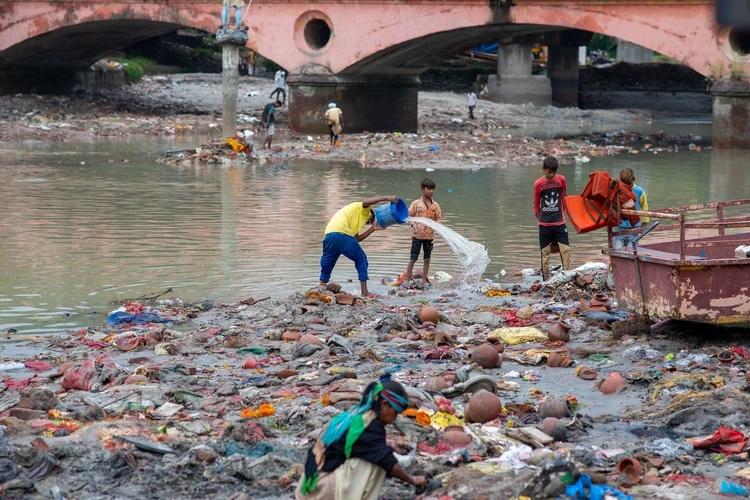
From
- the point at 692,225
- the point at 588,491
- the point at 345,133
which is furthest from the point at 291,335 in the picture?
the point at 345,133

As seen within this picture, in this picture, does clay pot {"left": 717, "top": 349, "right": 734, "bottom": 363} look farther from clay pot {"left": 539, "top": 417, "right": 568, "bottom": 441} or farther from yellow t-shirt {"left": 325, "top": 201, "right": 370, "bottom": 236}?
yellow t-shirt {"left": 325, "top": 201, "right": 370, "bottom": 236}

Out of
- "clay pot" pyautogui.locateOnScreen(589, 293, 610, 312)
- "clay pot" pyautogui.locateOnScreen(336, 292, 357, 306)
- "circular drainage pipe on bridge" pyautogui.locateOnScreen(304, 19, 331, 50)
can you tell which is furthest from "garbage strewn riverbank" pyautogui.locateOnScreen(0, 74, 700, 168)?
"clay pot" pyautogui.locateOnScreen(589, 293, 610, 312)

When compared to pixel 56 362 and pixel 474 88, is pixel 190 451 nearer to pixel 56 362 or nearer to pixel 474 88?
pixel 56 362

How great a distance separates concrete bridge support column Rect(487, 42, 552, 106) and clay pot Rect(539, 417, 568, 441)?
38292 millimetres

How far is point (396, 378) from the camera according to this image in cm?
771

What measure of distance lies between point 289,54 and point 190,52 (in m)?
18.9

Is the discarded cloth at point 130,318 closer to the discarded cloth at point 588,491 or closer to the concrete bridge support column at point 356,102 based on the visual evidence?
the discarded cloth at point 588,491

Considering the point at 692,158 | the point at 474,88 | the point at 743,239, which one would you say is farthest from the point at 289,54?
the point at 743,239

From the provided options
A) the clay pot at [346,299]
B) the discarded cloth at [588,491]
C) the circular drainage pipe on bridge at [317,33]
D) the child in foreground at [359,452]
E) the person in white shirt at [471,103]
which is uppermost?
the circular drainage pipe on bridge at [317,33]

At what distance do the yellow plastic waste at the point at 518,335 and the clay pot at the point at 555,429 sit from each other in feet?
8.35

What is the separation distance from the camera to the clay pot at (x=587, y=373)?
7.94m

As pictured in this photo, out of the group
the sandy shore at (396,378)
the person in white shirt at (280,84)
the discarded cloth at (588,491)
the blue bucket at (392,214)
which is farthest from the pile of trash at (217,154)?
the discarded cloth at (588,491)

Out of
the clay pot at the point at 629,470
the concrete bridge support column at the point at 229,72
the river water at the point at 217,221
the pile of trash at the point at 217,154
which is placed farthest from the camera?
the concrete bridge support column at the point at 229,72

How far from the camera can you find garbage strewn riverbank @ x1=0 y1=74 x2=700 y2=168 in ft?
87.1
